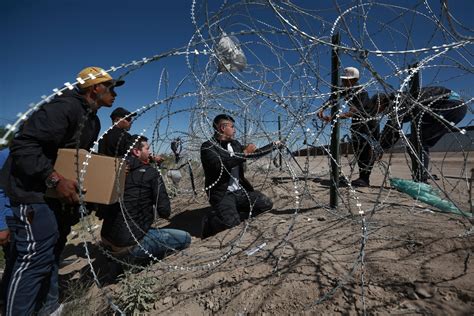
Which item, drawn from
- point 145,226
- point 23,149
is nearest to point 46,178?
point 23,149

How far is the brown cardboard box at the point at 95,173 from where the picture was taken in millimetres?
2031

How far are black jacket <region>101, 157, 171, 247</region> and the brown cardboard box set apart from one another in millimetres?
662

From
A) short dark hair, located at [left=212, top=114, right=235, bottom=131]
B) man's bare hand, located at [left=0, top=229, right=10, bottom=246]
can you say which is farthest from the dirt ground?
short dark hair, located at [left=212, top=114, right=235, bottom=131]

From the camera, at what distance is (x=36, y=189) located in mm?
2008

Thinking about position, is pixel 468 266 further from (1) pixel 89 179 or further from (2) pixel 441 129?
(2) pixel 441 129

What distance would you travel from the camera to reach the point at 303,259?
81.8 inches

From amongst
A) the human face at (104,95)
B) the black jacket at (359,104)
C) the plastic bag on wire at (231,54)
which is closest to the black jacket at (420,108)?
the black jacket at (359,104)

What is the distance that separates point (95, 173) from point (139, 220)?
3.18 ft

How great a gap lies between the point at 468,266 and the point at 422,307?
47 cm

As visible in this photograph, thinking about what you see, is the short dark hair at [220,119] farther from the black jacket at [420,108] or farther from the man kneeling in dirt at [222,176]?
the black jacket at [420,108]

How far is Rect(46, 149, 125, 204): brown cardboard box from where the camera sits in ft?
6.66

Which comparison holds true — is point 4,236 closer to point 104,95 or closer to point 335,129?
point 104,95

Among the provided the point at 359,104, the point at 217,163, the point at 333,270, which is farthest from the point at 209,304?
the point at 359,104

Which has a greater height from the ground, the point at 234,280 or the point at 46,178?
the point at 46,178
